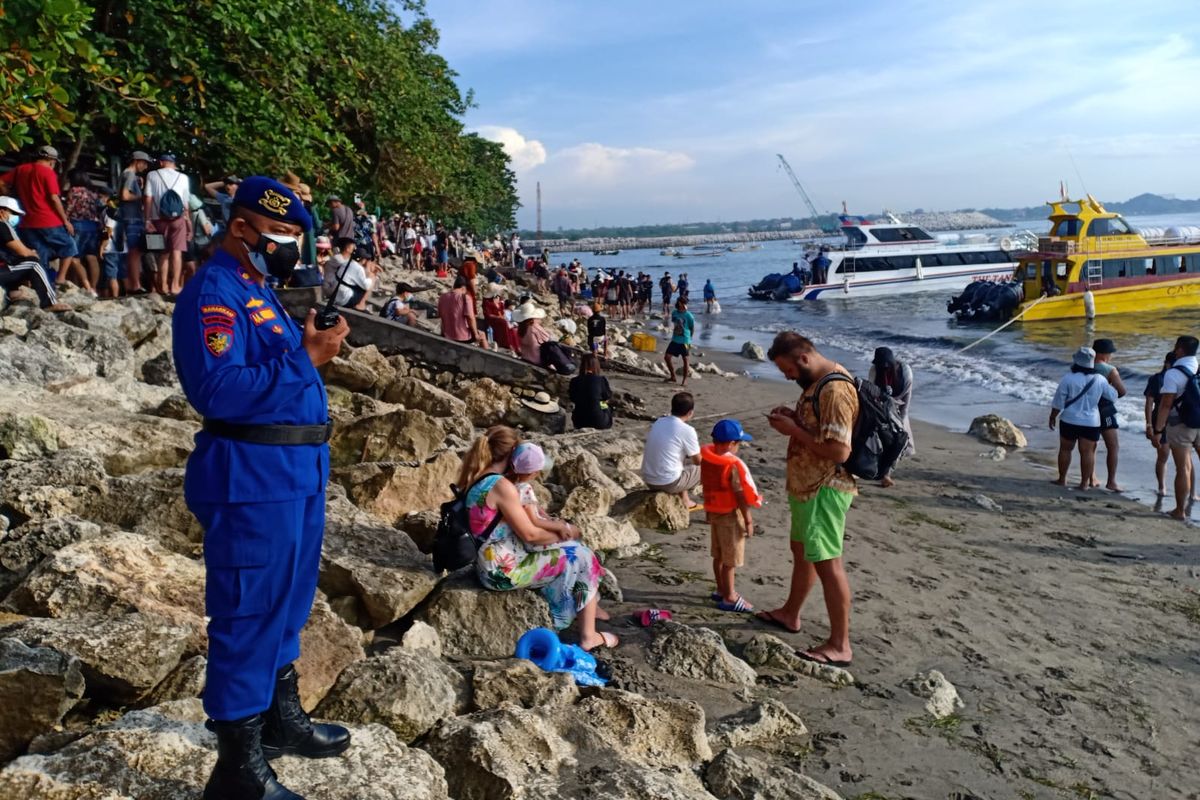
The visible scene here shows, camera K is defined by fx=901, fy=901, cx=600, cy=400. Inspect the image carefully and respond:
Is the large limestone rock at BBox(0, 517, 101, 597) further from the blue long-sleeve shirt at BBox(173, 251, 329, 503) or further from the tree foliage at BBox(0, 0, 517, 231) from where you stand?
the tree foliage at BBox(0, 0, 517, 231)

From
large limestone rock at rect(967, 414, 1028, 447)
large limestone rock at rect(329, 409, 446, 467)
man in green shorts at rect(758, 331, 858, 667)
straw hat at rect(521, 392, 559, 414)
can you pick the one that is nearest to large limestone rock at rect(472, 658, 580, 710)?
man in green shorts at rect(758, 331, 858, 667)

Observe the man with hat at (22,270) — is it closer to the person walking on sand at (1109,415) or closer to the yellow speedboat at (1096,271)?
the person walking on sand at (1109,415)

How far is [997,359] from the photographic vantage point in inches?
844

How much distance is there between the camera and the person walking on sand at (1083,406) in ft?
29.4

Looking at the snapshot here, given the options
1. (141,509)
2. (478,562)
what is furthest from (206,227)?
(478,562)

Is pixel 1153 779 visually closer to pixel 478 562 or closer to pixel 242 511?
pixel 478 562

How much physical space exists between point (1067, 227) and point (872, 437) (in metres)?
27.0

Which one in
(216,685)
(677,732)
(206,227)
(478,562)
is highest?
(206,227)

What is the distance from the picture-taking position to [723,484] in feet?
18.1

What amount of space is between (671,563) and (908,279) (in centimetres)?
3564

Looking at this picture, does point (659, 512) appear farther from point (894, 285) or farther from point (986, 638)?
point (894, 285)

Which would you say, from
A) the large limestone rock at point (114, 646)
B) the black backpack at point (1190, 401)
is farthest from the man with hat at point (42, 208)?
the black backpack at point (1190, 401)

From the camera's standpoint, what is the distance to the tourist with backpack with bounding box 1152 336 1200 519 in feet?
26.8

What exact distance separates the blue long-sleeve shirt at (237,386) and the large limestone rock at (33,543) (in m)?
1.90
